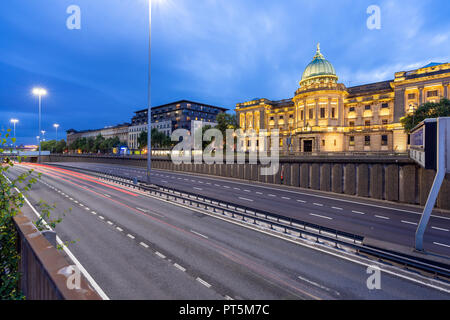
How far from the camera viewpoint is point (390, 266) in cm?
1097

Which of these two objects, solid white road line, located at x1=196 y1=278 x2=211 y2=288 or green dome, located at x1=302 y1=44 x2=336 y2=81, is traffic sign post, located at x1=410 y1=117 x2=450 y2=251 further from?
green dome, located at x1=302 y1=44 x2=336 y2=81

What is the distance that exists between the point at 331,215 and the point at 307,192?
36.6 feet

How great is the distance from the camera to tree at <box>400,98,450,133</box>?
38469mm

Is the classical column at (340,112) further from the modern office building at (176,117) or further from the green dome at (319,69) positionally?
the modern office building at (176,117)

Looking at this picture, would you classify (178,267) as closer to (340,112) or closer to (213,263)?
(213,263)

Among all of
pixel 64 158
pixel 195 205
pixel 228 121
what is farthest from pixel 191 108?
pixel 195 205

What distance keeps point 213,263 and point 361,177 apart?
78.0 feet

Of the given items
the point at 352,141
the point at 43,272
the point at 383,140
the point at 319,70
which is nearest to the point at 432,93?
the point at 383,140

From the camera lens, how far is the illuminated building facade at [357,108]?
55.1m

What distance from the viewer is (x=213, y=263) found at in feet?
35.9

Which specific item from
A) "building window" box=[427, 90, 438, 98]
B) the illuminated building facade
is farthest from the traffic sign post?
"building window" box=[427, 90, 438, 98]

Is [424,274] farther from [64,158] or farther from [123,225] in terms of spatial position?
[64,158]

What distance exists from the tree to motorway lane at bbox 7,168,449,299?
136 ft

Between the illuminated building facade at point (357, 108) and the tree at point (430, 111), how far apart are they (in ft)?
43.8
